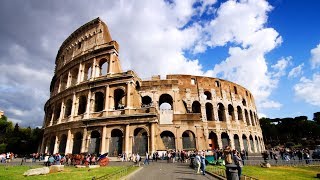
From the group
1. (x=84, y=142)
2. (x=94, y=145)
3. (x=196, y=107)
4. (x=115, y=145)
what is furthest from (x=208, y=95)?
(x=84, y=142)

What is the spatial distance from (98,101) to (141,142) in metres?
8.91

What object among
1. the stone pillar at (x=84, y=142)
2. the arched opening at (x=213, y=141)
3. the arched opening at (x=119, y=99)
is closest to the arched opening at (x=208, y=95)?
the arched opening at (x=213, y=141)

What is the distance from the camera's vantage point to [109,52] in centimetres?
2858

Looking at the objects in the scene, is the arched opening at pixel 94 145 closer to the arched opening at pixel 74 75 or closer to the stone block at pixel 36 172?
the arched opening at pixel 74 75

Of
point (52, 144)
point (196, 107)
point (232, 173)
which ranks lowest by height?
point (232, 173)

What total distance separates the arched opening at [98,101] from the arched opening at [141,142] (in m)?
7.10

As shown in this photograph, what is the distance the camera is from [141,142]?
23812 millimetres

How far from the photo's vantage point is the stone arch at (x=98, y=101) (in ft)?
91.6

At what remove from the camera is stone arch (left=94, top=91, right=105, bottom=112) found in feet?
91.6

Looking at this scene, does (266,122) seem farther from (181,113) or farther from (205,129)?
(181,113)

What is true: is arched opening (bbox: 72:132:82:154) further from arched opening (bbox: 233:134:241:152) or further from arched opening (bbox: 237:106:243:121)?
arched opening (bbox: 237:106:243:121)

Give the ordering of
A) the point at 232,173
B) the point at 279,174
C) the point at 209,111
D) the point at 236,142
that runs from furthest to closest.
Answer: the point at 209,111, the point at 236,142, the point at 279,174, the point at 232,173

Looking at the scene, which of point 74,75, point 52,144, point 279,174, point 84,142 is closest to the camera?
point 279,174

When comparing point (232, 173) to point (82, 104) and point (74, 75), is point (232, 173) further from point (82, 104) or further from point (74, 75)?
point (74, 75)
